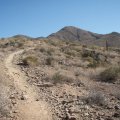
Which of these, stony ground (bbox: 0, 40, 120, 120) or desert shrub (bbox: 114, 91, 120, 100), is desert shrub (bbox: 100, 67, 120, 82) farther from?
desert shrub (bbox: 114, 91, 120, 100)

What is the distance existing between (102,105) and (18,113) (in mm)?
2962

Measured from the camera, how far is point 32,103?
10875 millimetres

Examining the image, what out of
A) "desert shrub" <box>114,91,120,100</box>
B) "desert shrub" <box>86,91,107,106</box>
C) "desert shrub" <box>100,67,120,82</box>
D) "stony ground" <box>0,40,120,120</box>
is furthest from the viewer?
"desert shrub" <box>100,67,120,82</box>

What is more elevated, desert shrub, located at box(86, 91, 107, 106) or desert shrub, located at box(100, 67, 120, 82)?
desert shrub, located at box(100, 67, 120, 82)

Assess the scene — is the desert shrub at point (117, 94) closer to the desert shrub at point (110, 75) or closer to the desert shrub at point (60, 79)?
the desert shrub at point (60, 79)

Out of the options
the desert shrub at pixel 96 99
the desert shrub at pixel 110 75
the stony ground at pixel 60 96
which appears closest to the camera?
the stony ground at pixel 60 96

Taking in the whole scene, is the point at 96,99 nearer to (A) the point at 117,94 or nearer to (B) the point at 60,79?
(A) the point at 117,94

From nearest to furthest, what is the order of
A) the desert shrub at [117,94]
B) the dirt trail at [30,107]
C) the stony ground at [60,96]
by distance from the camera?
the dirt trail at [30,107]
the stony ground at [60,96]
the desert shrub at [117,94]

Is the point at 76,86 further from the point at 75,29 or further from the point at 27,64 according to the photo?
the point at 75,29

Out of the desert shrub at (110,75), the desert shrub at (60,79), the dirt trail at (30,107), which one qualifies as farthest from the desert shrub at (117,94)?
Answer: the desert shrub at (110,75)

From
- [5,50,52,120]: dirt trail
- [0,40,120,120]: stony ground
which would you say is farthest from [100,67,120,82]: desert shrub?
[5,50,52,120]: dirt trail

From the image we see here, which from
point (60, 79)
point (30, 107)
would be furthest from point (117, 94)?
point (30, 107)

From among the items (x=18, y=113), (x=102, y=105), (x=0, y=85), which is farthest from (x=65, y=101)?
(x=0, y=85)

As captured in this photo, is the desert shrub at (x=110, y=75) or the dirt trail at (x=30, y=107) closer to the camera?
the dirt trail at (x=30, y=107)
